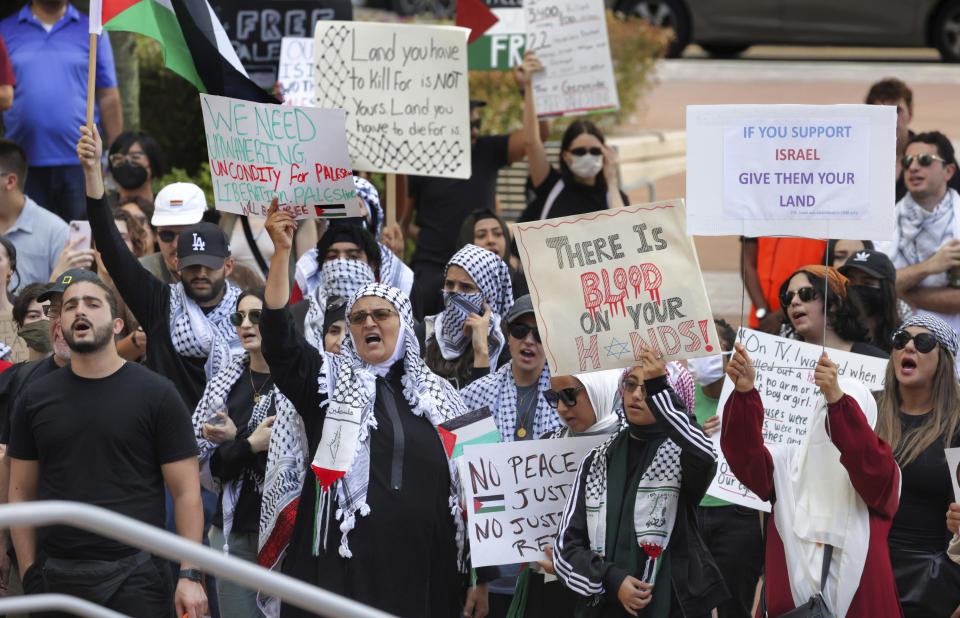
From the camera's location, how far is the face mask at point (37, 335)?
6.43 meters

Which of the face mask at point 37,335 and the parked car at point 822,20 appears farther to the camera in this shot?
the parked car at point 822,20

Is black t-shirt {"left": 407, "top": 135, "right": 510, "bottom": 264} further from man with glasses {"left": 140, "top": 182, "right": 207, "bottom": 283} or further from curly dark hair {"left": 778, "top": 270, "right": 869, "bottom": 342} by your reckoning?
curly dark hair {"left": 778, "top": 270, "right": 869, "bottom": 342}

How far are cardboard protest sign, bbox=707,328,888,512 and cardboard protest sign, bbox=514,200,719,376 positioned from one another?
0.82 m

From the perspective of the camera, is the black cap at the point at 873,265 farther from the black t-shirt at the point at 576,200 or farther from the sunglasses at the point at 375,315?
the sunglasses at the point at 375,315

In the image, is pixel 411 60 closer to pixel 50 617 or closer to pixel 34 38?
pixel 34 38

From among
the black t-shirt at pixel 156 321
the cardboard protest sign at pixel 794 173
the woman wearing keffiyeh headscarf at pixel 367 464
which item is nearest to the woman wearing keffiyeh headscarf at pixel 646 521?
the woman wearing keffiyeh headscarf at pixel 367 464

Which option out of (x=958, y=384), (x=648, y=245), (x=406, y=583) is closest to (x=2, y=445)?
(x=406, y=583)

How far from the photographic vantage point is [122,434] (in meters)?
5.32

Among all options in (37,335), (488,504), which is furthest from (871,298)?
(37,335)

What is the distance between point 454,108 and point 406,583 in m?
3.39

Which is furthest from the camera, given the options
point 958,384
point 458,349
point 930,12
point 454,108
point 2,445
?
point 930,12

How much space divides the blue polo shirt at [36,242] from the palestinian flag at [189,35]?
1807mm

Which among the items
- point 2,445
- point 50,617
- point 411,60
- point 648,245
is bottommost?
point 50,617

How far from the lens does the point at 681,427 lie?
489cm
